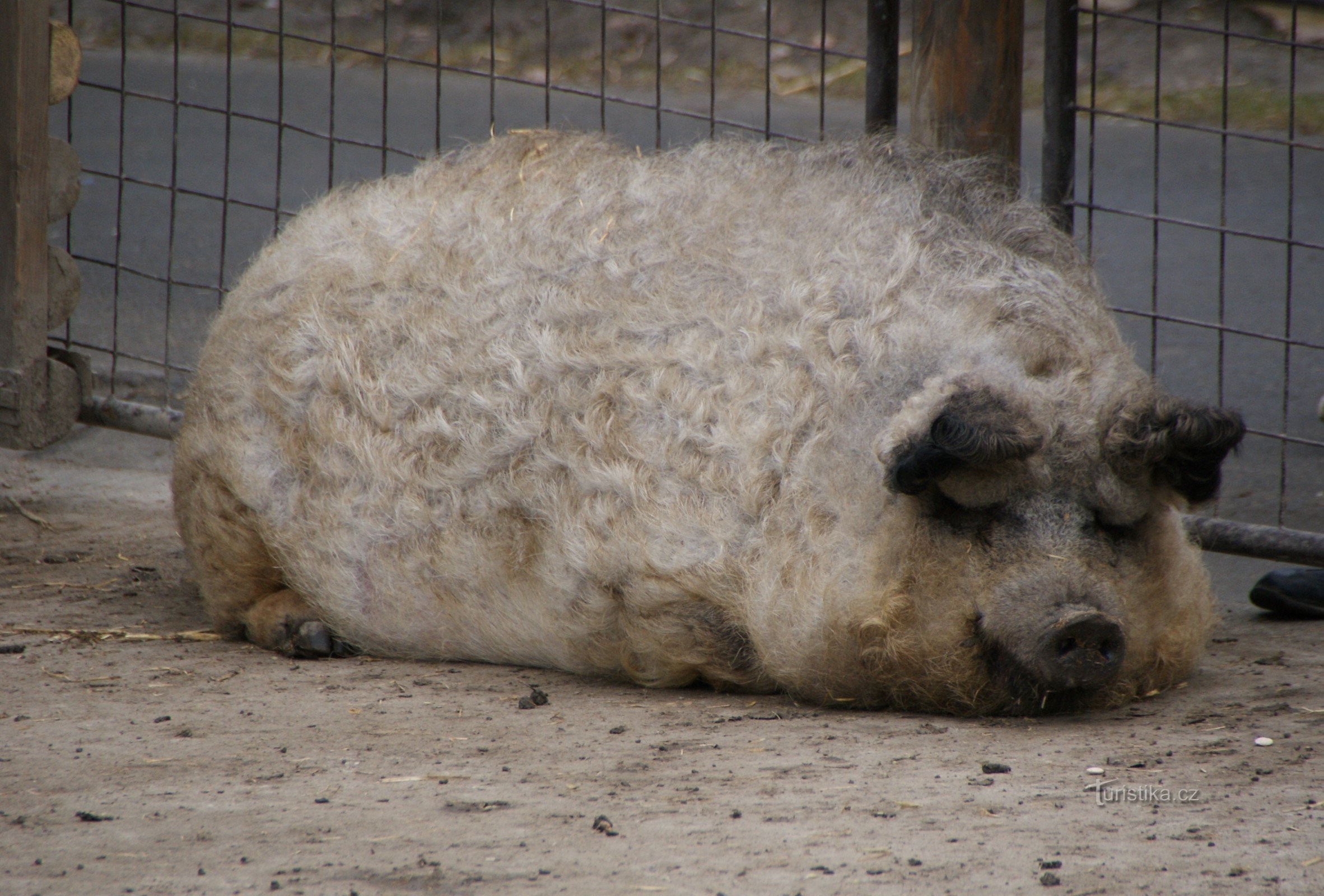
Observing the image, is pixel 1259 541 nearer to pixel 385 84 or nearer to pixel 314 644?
pixel 314 644

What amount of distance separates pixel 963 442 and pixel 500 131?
7.56 metres

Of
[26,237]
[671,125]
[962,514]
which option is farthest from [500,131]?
[962,514]

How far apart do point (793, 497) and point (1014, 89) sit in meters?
1.95

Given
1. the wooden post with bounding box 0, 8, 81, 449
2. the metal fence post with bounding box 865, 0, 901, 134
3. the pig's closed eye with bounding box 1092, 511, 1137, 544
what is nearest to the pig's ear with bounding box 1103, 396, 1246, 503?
the pig's closed eye with bounding box 1092, 511, 1137, 544

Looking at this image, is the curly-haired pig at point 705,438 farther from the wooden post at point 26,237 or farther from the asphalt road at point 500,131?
the wooden post at point 26,237

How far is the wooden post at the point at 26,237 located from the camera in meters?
4.81

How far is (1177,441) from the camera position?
2949 millimetres

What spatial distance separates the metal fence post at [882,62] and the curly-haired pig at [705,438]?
773mm

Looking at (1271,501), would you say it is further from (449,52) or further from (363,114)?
(449,52)

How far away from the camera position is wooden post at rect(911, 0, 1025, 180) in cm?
A: 442

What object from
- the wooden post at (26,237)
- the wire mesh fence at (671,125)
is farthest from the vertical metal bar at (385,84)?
the wooden post at (26,237)

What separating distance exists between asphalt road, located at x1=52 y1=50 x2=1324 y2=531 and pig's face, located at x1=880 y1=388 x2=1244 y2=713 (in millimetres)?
1579

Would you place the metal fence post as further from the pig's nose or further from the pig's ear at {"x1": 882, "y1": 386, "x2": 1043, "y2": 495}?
the pig's nose

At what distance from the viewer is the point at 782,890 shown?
2.22m
